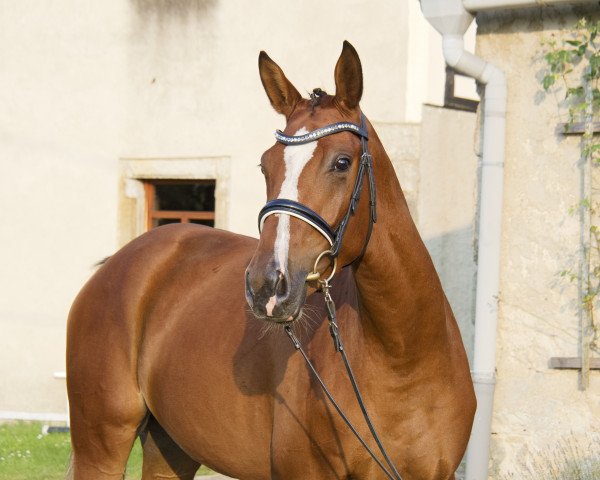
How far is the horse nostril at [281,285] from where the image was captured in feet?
9.82

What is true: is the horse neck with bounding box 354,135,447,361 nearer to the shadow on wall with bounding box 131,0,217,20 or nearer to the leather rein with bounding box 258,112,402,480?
the leather rein with bounding box 258,112,402,480

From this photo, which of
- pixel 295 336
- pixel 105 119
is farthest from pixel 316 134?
pixel 105 119

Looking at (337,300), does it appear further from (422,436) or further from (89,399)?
(89,399)

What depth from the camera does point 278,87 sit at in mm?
3529

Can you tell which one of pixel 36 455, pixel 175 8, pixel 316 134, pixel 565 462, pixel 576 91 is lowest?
pixel 36 455

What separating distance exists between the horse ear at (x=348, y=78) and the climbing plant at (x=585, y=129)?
2679 mm

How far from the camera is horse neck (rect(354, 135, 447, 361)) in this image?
339cm

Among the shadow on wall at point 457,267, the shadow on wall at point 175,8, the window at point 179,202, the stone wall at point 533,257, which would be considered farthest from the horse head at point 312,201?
the window at point 179,202

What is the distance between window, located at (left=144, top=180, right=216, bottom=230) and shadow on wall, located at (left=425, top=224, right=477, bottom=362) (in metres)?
2.28

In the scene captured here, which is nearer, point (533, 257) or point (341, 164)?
point (341, 164)

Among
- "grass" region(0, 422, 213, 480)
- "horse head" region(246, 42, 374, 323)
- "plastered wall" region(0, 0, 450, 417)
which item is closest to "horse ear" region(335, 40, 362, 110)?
"horse head" region(246, 42, 374, 323)

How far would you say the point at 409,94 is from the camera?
8.34 meters

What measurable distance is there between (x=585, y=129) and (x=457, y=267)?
10.1 feet

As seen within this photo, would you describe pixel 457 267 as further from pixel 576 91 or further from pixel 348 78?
pixel 348 78
